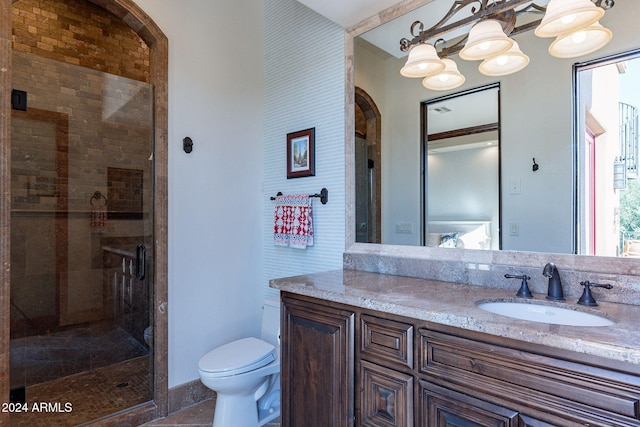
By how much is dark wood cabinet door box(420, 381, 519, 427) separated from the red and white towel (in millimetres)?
1248

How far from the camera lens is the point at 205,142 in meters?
2.30

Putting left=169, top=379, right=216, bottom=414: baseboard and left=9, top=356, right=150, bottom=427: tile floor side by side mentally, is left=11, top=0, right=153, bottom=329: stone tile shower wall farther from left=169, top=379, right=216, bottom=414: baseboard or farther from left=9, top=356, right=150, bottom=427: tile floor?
left=169, top=379, right=216, bottom=414: baseboard

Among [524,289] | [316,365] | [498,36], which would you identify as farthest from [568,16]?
[316,365]

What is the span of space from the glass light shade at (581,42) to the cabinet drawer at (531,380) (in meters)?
1.14

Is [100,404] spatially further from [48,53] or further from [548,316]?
[48,53]

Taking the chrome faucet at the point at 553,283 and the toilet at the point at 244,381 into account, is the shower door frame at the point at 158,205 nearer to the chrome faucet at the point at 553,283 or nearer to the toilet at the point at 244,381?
the toilet at the point at 244,381

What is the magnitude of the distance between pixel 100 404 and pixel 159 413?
1.33 feet

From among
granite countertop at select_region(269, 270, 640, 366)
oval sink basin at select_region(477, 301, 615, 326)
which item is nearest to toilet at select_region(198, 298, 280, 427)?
granite countertop at select_region(269, 270, 640, 366)

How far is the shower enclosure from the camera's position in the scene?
2.30 metres

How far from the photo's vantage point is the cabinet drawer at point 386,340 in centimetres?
117

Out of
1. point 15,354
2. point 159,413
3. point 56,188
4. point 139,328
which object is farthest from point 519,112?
point 15,354

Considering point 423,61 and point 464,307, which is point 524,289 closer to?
point 464,307

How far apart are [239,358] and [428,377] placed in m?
1.12

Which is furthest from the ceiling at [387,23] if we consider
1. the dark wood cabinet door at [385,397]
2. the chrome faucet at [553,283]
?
the dark wood cabinet door at [385,397]
